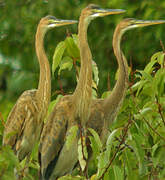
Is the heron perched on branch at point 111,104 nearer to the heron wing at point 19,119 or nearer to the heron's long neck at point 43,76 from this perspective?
the heron's long neck at point 43,76

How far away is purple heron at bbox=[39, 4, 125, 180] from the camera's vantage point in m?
2.51

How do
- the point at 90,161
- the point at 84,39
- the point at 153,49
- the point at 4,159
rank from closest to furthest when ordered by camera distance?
the point at 4,159, the point at 84,39, the point at 90,161, the point at 153,49

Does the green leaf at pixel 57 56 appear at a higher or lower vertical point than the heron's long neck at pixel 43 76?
higher

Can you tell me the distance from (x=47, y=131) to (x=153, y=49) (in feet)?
7.12

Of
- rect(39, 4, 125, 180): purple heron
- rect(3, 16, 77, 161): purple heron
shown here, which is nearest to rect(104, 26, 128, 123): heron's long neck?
rect(39, 4, 125, 180): purple heron

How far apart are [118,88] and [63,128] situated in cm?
32

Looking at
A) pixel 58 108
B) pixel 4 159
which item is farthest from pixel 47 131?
pixel 4 159

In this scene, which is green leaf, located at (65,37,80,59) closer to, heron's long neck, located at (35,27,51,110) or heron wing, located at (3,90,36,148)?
heron's long neck, located at (35,27,51,110)

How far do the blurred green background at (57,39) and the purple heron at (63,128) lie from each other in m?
1.67

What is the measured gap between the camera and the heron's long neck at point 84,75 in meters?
2.44

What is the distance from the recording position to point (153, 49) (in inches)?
188

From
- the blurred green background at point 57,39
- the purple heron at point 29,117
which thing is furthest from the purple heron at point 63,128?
the blurred green background at point 57,39

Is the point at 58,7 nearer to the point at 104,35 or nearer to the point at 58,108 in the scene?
the point at 104,35

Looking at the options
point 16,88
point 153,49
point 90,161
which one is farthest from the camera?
point 16,88
